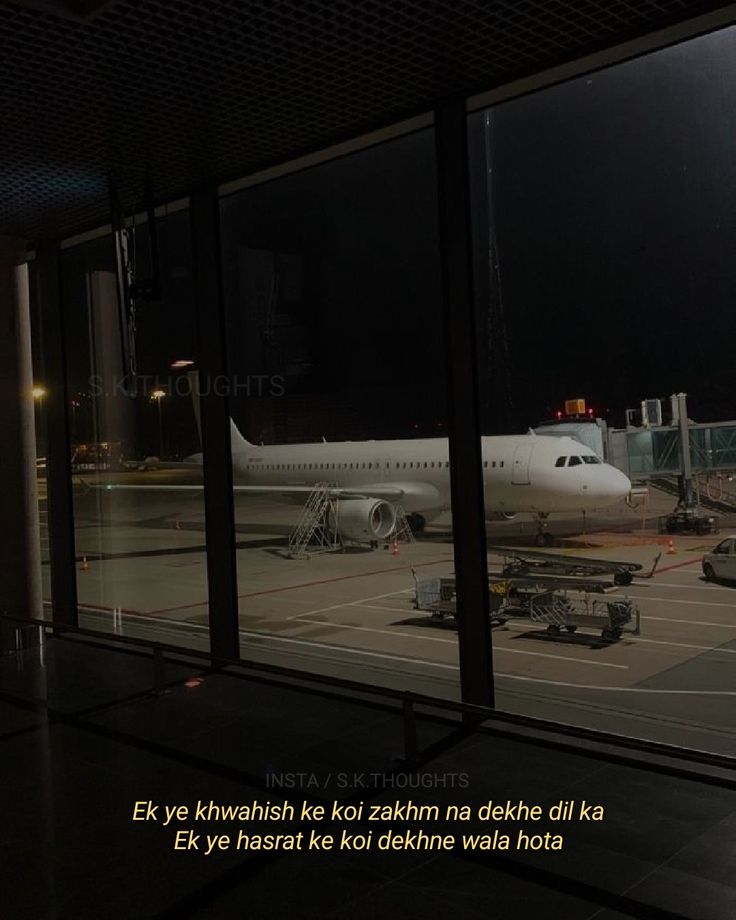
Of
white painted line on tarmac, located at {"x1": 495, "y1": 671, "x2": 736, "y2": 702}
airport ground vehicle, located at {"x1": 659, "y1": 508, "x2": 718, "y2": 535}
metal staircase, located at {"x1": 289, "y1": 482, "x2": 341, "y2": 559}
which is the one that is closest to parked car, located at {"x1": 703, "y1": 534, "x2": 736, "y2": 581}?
airport ground vehicle, located at {"x1": 659, "y1": 508, "x2": 718, "y2": 535}

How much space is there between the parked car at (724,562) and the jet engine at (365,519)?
6.41 metres

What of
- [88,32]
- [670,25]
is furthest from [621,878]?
[88,32]

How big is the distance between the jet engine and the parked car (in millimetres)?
6408

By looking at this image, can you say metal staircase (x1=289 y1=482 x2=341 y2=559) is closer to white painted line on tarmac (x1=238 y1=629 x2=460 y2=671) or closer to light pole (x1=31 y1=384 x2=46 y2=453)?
white painted line on tarmac (x1=238 y1=629 x2=460 y2=671)

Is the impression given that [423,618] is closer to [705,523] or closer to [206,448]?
[206,448]

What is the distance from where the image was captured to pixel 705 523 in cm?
1725

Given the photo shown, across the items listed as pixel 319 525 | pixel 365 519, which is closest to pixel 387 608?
pixel 365 519

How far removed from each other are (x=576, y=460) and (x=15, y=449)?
11748 mm

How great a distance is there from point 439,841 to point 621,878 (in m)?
0.74

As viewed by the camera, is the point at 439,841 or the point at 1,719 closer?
the point at 439,841

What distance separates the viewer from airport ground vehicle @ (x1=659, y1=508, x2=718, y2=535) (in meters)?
16.9

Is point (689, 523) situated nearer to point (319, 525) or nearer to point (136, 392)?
point (319, 525)

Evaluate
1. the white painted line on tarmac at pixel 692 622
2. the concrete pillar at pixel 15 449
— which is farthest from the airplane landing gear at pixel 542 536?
the concrete pillar at pixel 15 449

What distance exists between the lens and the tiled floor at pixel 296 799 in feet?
9.50
